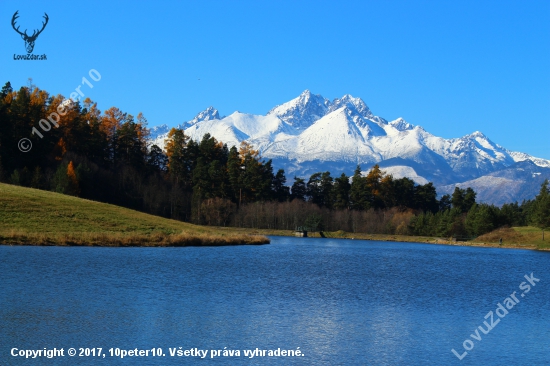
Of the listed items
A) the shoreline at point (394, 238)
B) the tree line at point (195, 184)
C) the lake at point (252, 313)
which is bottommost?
the lake at point (252, 313)

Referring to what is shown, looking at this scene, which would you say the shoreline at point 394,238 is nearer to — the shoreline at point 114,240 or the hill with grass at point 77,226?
the hill with grass at point 77,226

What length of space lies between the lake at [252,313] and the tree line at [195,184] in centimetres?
7494

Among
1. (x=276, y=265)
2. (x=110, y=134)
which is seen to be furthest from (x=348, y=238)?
(x=276, y=265)

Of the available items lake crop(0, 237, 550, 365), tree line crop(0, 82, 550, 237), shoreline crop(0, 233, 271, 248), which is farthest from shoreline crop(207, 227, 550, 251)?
lake crop(0, 237, 550, 365)

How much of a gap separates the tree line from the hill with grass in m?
32.0

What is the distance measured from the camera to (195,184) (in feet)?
526

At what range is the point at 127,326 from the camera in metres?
27.3

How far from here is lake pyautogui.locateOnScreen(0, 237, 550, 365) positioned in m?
24.5

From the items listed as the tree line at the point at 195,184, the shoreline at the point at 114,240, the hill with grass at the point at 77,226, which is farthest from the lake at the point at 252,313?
the tree line at the point at 195,184

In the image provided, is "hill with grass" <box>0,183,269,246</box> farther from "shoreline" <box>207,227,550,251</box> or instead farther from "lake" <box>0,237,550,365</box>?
"shoreline" <box>207,227,550,251</box>

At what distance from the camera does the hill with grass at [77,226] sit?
6381 cm

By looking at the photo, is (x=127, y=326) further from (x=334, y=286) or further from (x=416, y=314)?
(x=334, y=286)

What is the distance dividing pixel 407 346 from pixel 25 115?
392 ft

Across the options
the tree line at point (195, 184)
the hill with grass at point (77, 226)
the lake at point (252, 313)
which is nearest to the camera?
the lake at point (252, 313)
